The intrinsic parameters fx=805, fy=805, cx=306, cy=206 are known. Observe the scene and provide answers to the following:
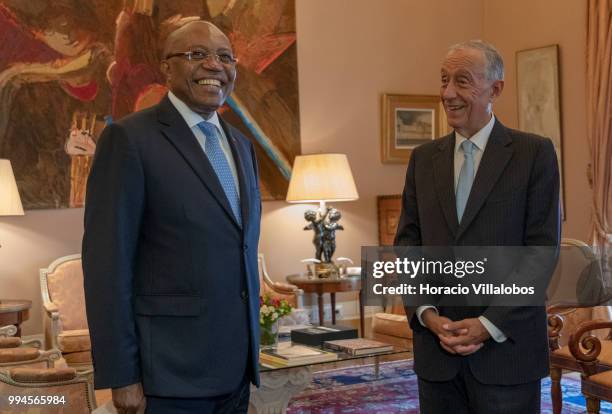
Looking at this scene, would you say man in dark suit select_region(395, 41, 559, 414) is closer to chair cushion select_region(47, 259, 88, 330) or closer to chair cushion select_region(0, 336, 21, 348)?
chair cushion select_region(0, 336, 21, 348)

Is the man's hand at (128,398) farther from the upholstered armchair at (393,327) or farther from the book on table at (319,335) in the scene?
the upholstered armchair at (393,327)

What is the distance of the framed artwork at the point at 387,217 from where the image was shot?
27.8ft

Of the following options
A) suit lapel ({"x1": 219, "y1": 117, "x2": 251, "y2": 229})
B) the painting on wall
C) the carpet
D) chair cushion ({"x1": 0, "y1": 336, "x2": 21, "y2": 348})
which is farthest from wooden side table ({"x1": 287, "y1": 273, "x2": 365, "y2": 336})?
suit lapel ({"x1": 219, "y1": 117, "x2": 251, "y2": 229})

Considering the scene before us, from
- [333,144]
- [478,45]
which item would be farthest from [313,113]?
[478,45]

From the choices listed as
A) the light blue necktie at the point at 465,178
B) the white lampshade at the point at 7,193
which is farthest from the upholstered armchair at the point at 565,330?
the white lampshade at the point at 7,193

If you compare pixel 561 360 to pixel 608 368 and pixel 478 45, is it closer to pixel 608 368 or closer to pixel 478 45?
pixel 608 368

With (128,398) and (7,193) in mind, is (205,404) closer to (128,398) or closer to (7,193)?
(128,398)

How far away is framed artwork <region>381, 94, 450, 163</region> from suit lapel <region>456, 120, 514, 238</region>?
6.41 m

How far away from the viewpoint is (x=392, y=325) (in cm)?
611

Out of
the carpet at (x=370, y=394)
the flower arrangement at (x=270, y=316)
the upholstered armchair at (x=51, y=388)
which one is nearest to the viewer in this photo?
the upholstered armchair at (x=51, y=388)

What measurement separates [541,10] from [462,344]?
7.14 m

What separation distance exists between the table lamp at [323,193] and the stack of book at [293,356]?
2.91 metres

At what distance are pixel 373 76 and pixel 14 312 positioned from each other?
461 cm

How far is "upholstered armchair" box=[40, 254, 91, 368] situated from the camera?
20.1 feet
